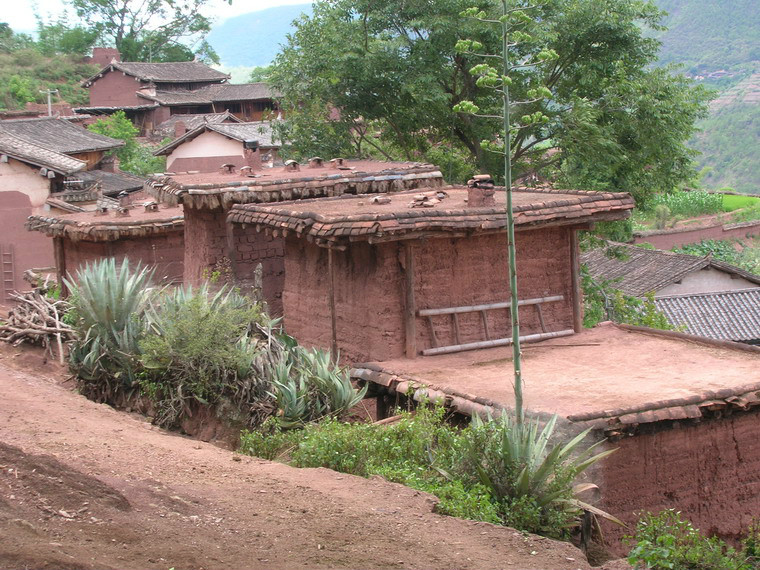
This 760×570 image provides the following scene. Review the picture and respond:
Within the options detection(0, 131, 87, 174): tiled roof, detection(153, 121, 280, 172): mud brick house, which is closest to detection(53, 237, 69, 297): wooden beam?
detection(0, 131, 87, 174): tiled roof

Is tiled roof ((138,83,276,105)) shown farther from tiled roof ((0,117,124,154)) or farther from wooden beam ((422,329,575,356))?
wooden beam ((422,329,575,356))

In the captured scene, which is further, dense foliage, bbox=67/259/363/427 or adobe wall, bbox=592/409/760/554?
dense foliage, bbox=67/259/363/427

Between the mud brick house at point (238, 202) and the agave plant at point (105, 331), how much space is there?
2.44 m

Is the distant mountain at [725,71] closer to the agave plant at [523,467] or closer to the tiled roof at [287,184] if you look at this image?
the tiled roof at [287,184]

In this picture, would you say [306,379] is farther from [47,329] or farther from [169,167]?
[169,167]

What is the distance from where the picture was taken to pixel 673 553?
644 cm

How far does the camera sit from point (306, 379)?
984cm

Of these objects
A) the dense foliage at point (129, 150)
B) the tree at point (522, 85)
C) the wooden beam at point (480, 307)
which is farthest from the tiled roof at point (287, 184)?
the dense foliage at point (129, 150)

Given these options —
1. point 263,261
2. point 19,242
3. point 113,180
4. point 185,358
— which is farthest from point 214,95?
point 185,358

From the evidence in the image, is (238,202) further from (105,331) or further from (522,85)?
(522,85)

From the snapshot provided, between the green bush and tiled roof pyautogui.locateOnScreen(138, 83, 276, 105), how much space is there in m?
40.7

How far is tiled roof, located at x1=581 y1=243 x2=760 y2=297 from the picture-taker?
25.0 meters

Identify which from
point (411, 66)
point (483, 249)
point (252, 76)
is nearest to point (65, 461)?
point (483, 249)

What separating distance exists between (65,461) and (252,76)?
185 ft
